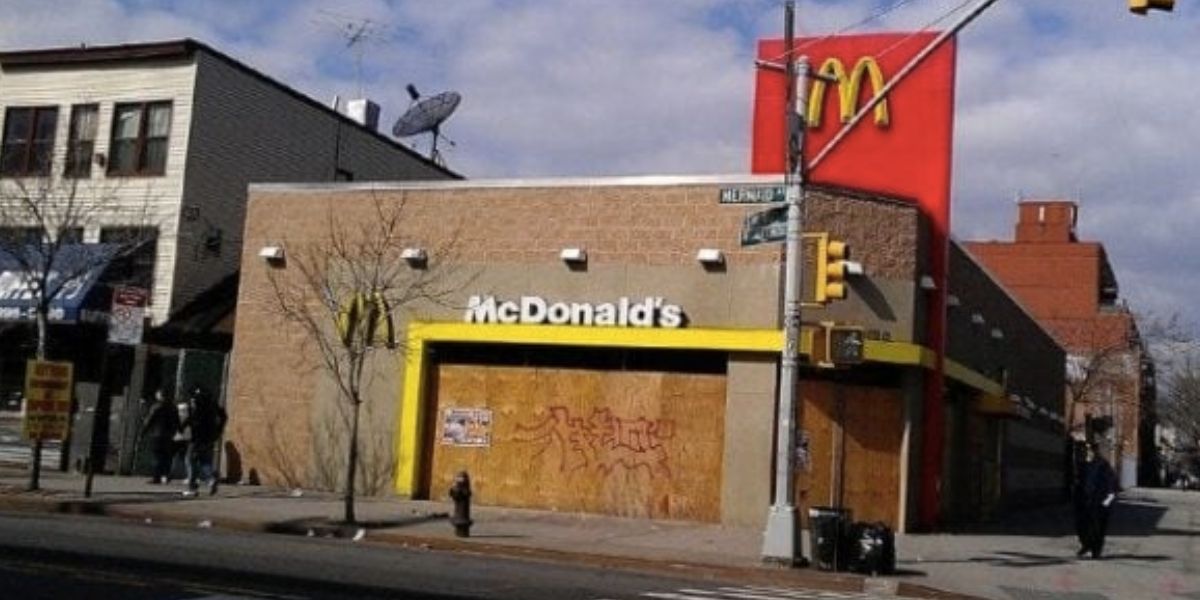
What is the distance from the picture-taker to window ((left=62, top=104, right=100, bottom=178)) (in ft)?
100

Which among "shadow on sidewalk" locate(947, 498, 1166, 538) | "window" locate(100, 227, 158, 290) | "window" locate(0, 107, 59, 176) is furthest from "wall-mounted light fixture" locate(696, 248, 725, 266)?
"window" locate(0, 107, 59, 176)

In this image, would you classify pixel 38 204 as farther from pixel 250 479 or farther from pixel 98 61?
pixel 250 479

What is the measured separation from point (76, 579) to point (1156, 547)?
1983 centimetres

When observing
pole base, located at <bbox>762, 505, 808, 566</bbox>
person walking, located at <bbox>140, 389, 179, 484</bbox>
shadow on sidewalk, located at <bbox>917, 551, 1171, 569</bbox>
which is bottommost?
shadow on sidewalk, located at <bbox>917, 551, 1171, 569</bbox>

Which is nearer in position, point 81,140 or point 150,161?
point 150,161

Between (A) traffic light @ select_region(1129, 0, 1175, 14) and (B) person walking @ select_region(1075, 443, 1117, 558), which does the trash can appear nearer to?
(B) person walking @ select_region(1075, 443, 1117, 558)

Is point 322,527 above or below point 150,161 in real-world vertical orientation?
below

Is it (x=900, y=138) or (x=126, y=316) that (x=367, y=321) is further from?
(x=900, y=138)

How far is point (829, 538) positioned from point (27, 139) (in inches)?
893

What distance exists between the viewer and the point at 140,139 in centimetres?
3014

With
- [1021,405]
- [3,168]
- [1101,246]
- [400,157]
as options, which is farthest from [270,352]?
[1101,246]

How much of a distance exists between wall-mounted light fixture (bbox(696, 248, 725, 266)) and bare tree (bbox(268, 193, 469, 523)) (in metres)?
4.51

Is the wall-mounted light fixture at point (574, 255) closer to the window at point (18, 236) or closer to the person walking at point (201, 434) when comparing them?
the person walking at point (201, 434)

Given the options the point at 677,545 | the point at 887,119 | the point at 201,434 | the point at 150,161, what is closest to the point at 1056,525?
the point at 887,119
